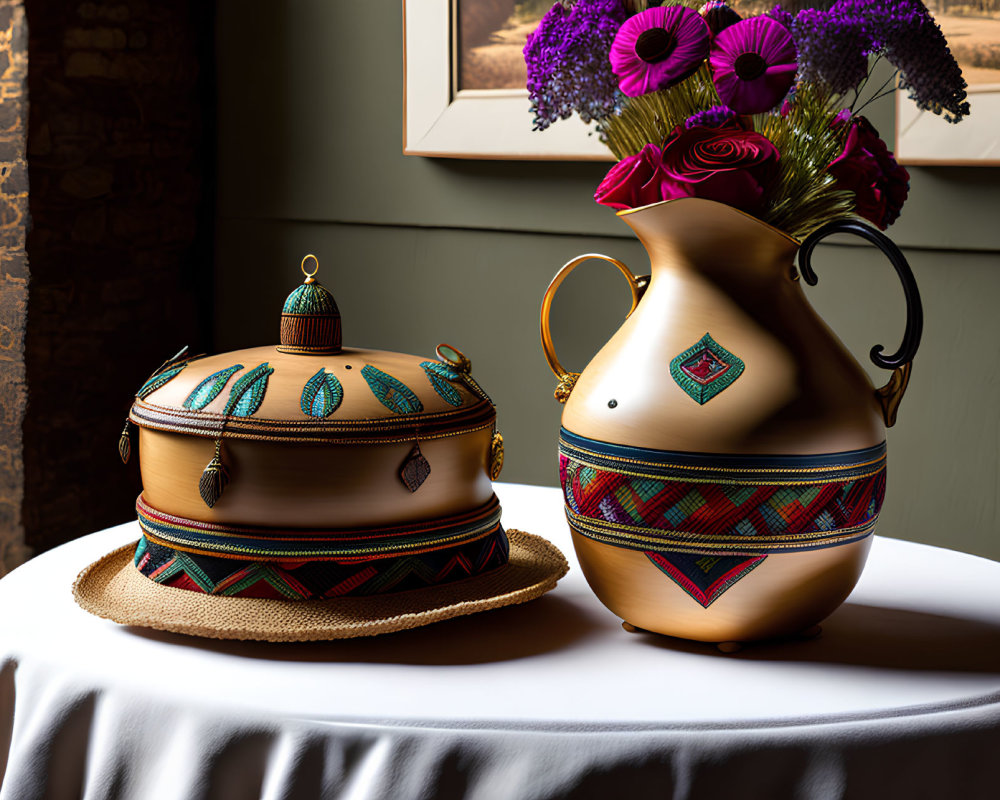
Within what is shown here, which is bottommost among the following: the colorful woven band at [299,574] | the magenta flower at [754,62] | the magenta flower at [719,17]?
the colorful woven band at [299,574]

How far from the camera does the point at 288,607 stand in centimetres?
88

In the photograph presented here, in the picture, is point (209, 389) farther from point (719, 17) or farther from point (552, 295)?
point (719, 17)

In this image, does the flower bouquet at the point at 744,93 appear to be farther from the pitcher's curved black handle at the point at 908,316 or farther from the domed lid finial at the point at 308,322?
the domed lid finial at the point at 308,322

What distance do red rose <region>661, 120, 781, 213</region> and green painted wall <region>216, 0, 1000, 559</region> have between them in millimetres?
920

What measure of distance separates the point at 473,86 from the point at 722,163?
1370 mm

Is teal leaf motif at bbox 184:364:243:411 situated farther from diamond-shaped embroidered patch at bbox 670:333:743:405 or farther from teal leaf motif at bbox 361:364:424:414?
diamond-shaped embroidered patch at bbox 670:333:743:405

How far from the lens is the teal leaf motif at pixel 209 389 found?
0.90 metres

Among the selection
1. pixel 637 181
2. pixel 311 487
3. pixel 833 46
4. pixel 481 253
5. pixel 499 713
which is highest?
pixel 833 46

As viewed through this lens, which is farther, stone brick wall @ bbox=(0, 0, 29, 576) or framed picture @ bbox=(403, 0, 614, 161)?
stone brick wall @ bbox=(0, 0, 29, 576)

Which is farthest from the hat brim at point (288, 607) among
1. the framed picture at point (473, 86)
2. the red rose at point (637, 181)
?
the framed picture at point (473, 86)

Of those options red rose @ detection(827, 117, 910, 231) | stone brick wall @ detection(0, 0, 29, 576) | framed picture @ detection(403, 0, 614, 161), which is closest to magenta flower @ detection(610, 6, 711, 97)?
red rose @ detection(827, 117, 910, 231)

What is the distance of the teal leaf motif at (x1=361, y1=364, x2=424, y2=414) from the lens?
35.6 inches

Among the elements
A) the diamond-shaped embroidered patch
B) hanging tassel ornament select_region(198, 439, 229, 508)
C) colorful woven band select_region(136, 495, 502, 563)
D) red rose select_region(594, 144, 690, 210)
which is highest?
red rose select_region(594, 144, 690, 210)

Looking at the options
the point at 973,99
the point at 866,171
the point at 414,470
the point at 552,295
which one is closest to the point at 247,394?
the point at 414,470
